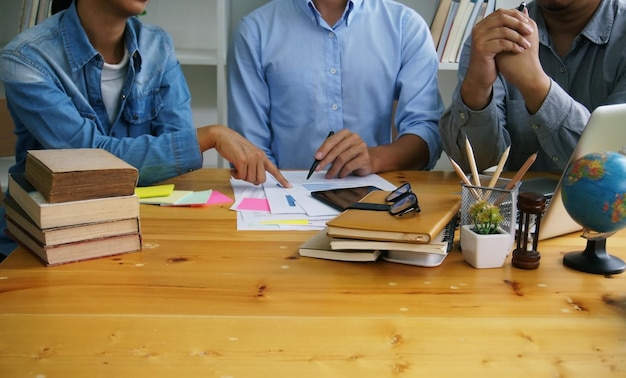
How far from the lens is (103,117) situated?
152 centimetres

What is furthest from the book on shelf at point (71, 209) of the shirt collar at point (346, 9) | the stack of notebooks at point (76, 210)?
the shirt collar at point (346, 9)

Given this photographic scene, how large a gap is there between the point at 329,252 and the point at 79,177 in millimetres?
385

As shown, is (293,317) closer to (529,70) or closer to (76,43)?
(529,70)

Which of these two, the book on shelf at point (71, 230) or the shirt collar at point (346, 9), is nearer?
the book on shelf at point (71, 230)

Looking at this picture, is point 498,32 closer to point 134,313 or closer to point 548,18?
point 548,18

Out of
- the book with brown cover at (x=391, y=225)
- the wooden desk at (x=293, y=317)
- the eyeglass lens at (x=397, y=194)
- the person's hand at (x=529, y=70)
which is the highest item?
the person's hand at (x=529, y=70)

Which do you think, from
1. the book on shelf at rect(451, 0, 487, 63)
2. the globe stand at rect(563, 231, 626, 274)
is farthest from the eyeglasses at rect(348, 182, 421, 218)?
the book on shelf at rect(451, 0, 487, 63)

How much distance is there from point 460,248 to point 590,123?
0.28m

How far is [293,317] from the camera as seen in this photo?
2.41ft

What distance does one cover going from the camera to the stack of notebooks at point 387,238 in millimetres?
875

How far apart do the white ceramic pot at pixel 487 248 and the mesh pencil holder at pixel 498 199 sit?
3 cm

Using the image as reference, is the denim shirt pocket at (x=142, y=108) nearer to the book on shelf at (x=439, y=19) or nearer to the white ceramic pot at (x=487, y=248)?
the white ceramic pot at (x=487, y=248)

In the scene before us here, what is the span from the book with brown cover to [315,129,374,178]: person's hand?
49cm

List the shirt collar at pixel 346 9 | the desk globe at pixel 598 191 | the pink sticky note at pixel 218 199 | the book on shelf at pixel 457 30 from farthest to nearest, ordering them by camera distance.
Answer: the book on shelf at pixel 457 30
the shirt collar at pixel 346 9
the pink sticky note at pixel 218 199
the desk globe at pixel 598 191
